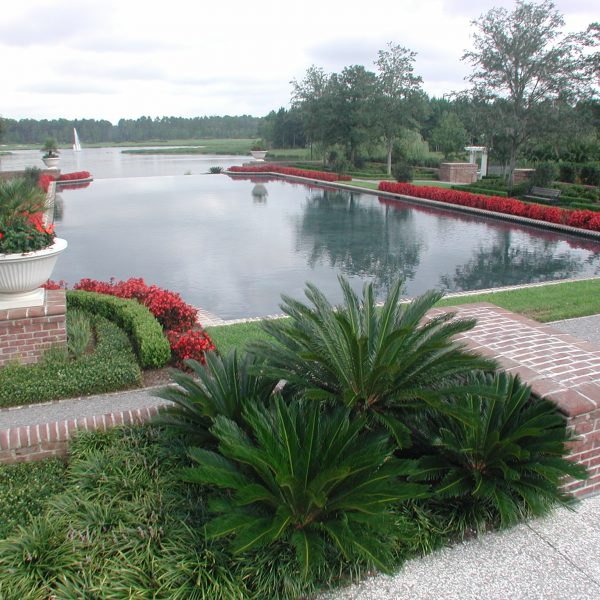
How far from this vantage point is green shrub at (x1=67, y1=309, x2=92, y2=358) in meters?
5.97

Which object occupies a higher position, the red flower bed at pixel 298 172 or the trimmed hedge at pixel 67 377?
the red flower bed at pixel 298 172

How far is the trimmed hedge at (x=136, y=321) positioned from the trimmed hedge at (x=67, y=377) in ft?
0.59

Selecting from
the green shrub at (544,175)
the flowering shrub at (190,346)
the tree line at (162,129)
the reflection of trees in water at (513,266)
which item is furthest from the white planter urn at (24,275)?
the tree line at (162,129)

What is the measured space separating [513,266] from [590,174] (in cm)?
1750

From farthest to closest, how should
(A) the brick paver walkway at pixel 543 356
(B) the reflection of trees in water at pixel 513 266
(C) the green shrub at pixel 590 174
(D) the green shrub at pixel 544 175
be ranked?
1. (C) the green shrub at pixel 590 174
2. (D) the green shrub at pixel 544 175
3. (B) the reflection of trees in water at pixel 513 266
4. (A) the brick paver walkway at pixel 543 356

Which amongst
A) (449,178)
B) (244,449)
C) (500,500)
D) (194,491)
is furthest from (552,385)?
(449,178)

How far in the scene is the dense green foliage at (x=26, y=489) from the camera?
11.0 ft

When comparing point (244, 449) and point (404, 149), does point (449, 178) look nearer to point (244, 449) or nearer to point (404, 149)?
point (404, 149)

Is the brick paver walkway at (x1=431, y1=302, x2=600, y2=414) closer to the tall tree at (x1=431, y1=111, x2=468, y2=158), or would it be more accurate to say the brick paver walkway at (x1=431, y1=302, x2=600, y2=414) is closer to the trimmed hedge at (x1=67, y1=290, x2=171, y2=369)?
the trimmed hedge at (x1=67, y1=290, x2=171, y2=369)

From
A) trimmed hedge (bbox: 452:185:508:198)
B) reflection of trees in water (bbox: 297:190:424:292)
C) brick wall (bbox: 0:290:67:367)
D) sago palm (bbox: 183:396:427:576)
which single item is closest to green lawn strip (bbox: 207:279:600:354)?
brick wall (bbox: 0:290:67:367)

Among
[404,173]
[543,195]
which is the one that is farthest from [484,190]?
[404,173]

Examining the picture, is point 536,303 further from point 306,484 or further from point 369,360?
point 306,484

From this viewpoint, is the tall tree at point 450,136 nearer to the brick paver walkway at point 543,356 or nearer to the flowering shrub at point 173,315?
the flowering shrub at point 173,315

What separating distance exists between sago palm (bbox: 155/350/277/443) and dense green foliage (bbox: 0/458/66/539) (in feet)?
2.47
